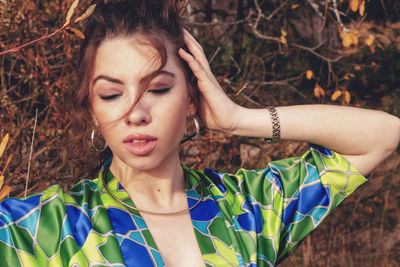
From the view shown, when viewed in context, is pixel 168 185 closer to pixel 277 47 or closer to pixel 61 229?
pixel 61 229


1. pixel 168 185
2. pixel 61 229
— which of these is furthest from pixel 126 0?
pixel 61 229

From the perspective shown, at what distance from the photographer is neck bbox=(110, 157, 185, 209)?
1.80 meters

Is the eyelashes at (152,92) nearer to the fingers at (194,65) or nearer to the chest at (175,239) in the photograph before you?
the fingers at (194,65)

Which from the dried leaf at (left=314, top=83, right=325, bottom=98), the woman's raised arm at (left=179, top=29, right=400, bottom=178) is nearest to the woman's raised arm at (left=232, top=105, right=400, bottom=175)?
the woman's raised arm at (left=179, top=29, right=400, bottom=178)

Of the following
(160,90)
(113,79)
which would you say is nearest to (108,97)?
(113,79)

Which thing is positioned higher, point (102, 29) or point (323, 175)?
point (102, 29)

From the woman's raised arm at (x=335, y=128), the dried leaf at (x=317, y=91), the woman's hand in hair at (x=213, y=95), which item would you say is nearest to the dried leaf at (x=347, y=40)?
the dried leaf at (x=317, y=91)

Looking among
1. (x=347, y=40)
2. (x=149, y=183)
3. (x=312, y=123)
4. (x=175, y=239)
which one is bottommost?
(x=175, y=239)

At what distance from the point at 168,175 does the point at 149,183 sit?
0.07 m

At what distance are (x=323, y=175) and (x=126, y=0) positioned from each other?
91cm

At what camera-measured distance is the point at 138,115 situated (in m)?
1.63

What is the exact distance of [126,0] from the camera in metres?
1.83

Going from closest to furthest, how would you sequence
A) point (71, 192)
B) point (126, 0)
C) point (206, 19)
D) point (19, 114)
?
point (71, 192) → point (126, 0) → point (19, 114) → point (206, 19)

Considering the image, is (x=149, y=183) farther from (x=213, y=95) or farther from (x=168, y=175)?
(x=213, y=95)
